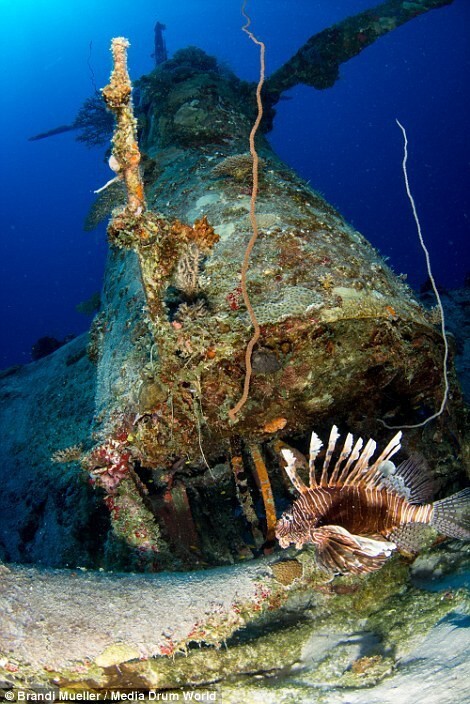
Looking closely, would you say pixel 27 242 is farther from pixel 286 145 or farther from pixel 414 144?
pixel 414 144

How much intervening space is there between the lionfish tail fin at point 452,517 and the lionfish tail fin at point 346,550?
46 centimetres

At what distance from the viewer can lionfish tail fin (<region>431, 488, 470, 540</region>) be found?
9.01 ft

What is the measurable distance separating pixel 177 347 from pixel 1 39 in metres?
129

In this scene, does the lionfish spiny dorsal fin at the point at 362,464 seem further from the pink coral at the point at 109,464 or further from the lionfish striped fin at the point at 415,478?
the pink coral at the point at 109,464

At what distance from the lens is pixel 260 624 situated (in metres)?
2.91

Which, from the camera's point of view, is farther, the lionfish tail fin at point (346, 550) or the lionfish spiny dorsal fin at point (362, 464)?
the lionfish spiny dorsal fin at point (362, 464)

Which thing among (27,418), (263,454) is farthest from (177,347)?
(27,418)

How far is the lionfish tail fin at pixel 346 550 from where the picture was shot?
2.44 m

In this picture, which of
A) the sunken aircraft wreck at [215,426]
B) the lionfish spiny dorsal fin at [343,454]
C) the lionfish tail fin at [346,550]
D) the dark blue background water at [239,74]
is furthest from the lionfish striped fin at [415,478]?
the dark blue background water at [239,74]

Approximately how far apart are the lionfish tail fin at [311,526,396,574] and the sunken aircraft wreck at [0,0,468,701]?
20.8 inches

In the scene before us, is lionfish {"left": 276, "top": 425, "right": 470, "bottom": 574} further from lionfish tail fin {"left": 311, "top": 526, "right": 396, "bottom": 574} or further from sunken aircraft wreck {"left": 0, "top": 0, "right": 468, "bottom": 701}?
sunken aircraft wreck {"left": 0, "top": 0, "right": 468, "bottom": 701}

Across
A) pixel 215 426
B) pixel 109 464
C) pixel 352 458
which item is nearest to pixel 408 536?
pixel 352 458

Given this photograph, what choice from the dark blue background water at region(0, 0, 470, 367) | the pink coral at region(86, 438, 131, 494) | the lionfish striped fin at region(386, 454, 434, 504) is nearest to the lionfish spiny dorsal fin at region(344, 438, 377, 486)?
the lionfish striped fin at region(386, 454, 434, 504)

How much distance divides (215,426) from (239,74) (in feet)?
347
